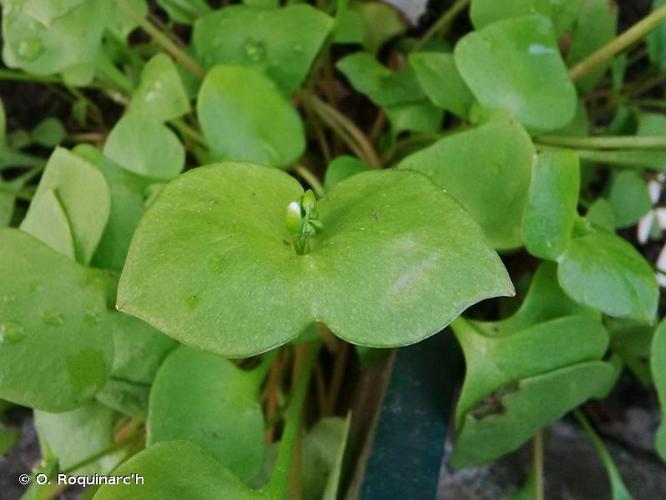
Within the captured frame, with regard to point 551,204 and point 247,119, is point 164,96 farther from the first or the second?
point 551,204

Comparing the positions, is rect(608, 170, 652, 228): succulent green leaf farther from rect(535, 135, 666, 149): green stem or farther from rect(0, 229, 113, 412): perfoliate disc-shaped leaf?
rect(0, 229, 113, 412): perfoliate disc-shaped leaf

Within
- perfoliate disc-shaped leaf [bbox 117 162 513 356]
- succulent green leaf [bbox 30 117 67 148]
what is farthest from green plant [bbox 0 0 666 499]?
succulent green leaf [bbox 30 117 67 148]

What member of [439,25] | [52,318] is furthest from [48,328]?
[439,25]

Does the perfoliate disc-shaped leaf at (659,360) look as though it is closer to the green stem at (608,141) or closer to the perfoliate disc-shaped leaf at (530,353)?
the perfoliate disc-shaped leaf at (530,353)

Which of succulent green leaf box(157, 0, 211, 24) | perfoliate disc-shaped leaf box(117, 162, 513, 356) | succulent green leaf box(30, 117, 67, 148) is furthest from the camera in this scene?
succulent green leaf box(30, 117, 67, 148)

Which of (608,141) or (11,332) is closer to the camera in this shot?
(11,332)

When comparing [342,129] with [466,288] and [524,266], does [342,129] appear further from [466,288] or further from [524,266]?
[466,288]
